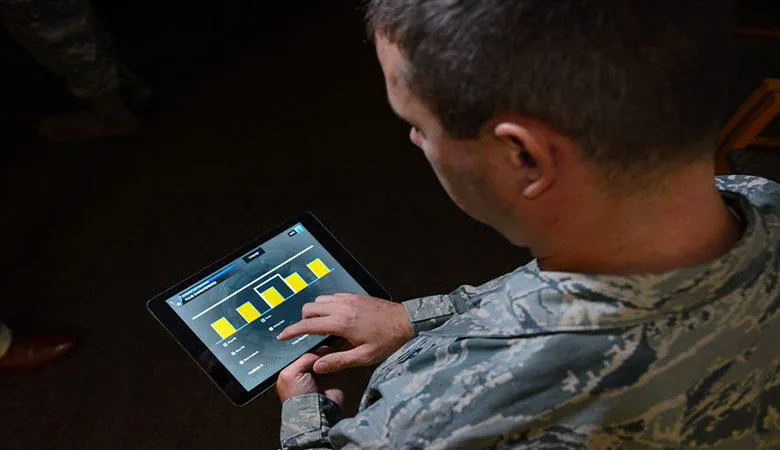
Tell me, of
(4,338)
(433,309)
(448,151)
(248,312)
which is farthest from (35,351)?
(448,151)

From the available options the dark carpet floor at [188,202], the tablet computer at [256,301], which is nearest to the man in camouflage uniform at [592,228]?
the tablet computer at [256,301]

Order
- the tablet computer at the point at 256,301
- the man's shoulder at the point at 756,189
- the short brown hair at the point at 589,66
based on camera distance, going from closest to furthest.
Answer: the short brown hair at the point at 589,66 < the man's shoulder at the point at 756,189 < the tablet computer at the point at 256,301

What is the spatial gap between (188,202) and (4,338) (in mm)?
455

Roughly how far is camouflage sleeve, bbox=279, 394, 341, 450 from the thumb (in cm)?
4

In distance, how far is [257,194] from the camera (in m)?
1.64

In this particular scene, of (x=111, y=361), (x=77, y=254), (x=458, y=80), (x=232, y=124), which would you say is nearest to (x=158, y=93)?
(x=232, y=124)

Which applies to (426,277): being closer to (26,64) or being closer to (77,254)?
(77,254)

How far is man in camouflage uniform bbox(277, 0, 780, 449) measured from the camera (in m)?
0.51

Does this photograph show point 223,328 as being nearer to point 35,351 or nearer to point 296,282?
point 296,282

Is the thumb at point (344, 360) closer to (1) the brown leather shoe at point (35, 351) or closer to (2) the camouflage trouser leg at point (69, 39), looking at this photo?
(1) the brown leather shoe at point (35, 351)

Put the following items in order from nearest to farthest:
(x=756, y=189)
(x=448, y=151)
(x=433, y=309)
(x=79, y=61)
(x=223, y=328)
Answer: (x=448, y=151), (x=756, y=189), (x=433, y=309), (x=223, y=328), (x=79, y=61)

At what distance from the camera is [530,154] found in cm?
55

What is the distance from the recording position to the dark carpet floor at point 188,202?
141 centimetres

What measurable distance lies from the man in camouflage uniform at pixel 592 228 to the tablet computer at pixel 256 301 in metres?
0.50
